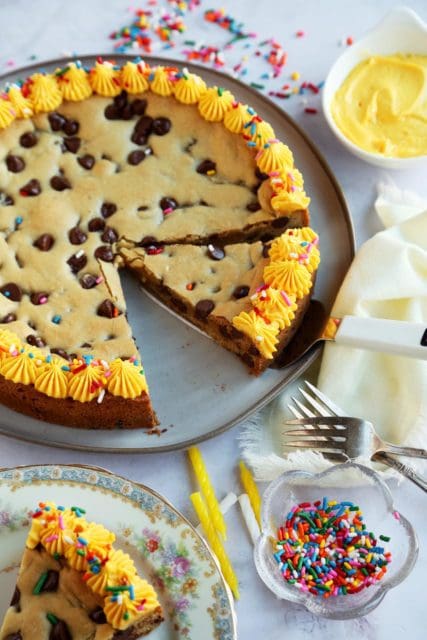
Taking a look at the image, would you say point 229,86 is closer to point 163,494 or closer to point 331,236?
point 331,236

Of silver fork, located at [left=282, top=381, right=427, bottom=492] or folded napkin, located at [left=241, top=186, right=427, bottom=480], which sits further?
folded napkin, located at [left=241, top=186, right=427, bottom=480]

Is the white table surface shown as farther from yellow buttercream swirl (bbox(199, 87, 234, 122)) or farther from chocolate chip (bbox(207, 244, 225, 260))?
chocolate chip (bbox(207, 244, 225, 260))

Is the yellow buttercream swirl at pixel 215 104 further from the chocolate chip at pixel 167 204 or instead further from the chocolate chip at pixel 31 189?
the chocolate chip at pixel 31 189

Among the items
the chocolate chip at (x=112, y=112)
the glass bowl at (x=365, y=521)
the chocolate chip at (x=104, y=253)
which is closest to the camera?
the glass bowl at (x=365, y=521)

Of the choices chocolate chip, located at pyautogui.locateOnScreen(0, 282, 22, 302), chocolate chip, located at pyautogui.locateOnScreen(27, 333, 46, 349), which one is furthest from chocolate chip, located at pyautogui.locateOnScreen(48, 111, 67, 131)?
chocolate chip, located at pyautogui.locateOnScreen(27, 333, 46, 349)

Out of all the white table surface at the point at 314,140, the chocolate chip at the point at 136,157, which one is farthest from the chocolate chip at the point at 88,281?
the white table surface at the point at 314,140
